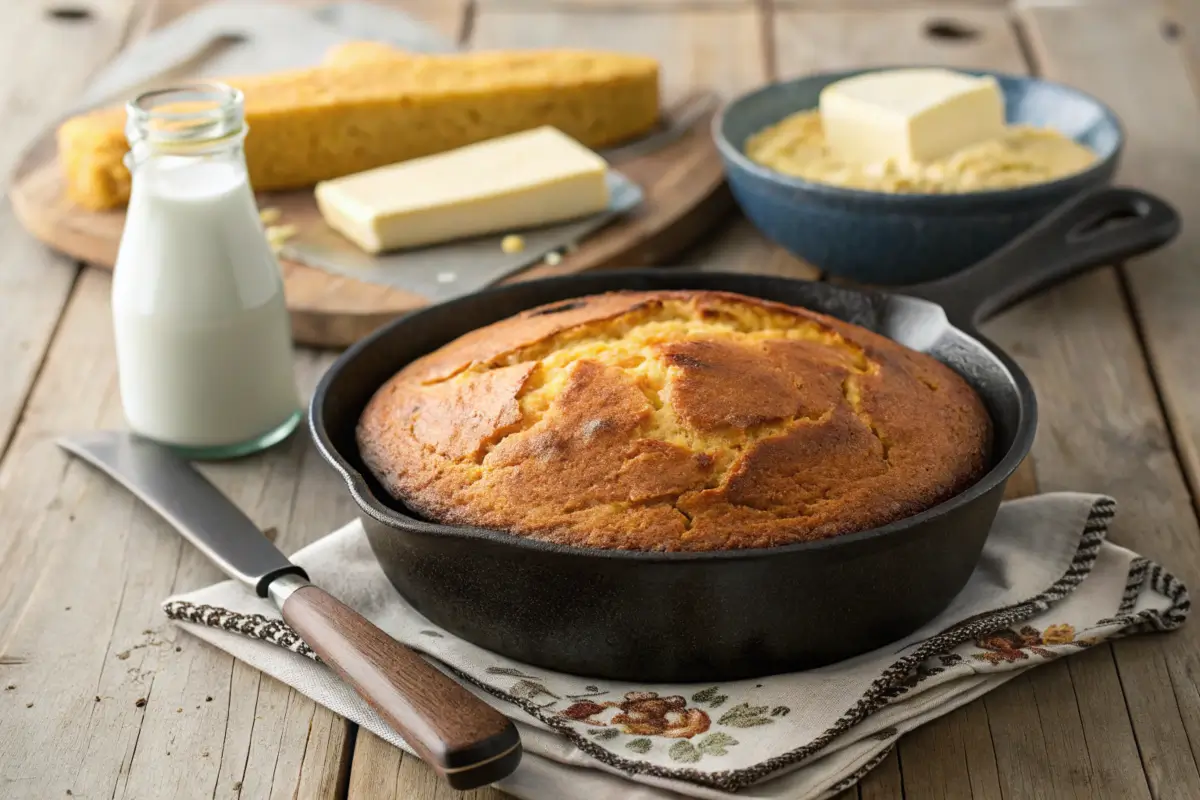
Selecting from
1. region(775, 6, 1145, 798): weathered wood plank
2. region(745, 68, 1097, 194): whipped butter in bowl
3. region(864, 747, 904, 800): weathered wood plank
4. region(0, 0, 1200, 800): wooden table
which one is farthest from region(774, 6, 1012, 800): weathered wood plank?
region(864, 747, 904, 800): weathered wood plank

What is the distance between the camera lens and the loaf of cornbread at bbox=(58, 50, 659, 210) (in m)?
3.02

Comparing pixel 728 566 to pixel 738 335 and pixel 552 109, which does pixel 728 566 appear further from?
pixel 552 109

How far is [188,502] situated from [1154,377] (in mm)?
1785

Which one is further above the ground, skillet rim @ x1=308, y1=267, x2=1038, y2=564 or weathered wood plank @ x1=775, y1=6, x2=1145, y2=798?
skillet rim @ x1=308, y1=267, x2=1038, y2=564

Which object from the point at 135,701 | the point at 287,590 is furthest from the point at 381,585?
the point at 135,701

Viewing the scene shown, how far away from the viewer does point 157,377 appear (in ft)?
7.19

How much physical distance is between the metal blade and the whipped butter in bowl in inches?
56.3

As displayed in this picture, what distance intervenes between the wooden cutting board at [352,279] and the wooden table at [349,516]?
67mm

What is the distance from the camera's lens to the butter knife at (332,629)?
1403 millimetres

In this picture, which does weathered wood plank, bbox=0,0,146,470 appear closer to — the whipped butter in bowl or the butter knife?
the butter knife

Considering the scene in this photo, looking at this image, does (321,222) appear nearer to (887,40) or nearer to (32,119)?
(32,119)

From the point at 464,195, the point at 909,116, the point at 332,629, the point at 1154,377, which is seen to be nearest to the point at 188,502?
the point at 332,629

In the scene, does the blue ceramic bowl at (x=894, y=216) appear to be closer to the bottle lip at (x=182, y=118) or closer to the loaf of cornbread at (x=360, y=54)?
the loaf of cornbread at (x=360, y=54)

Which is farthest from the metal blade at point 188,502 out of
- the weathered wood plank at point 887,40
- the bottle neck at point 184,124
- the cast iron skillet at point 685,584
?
the weathered wood plank at point 887,40
